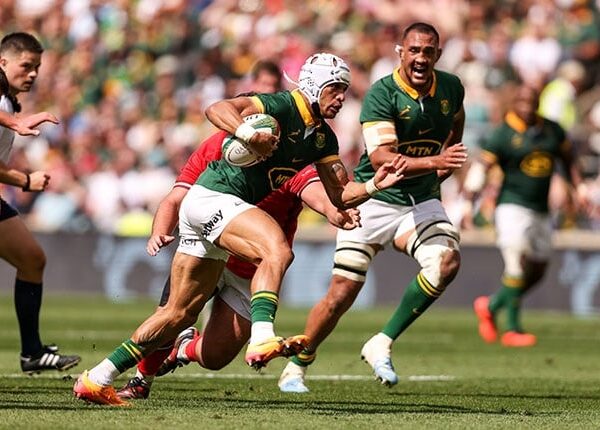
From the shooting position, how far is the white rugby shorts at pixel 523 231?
18.2 meters

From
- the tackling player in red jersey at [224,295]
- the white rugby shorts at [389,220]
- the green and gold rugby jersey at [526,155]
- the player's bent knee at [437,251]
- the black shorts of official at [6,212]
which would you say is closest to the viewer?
the tackling player in red jersey at [224,295]

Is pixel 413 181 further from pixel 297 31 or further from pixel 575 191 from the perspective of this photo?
pixel 297 31

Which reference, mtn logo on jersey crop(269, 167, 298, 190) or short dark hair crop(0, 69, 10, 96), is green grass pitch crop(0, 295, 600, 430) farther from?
short dark hair crop(0, 69, 10, 96)

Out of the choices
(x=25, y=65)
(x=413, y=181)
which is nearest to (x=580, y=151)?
(x=413, y=181)

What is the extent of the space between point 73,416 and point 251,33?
19.2 m

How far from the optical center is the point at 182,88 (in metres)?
28.2

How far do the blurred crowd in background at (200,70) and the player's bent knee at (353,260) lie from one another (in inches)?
391

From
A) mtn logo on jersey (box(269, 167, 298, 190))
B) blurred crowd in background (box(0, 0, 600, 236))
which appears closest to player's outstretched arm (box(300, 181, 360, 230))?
mtn logo on jersey (box(269, 167, 298, 190))

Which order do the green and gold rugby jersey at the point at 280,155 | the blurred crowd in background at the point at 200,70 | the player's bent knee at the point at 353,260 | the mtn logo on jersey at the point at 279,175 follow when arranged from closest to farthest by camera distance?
the green and gold rugby jersey at the point at 280,155, the mtn logo on jersey at the point at 279,175, the player's bent knee at the point at 353,260, the blurred crowd in background at the point at 200,70

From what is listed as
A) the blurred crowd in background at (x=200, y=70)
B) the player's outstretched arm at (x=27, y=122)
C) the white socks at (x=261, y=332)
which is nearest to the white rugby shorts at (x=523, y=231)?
the blurred crowd in background at (x=200, y=70)

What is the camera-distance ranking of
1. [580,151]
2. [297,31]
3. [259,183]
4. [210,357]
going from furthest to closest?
[297,31]
[580,151]
[210,357]
[259,183]

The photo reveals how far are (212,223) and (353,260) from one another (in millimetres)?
2880

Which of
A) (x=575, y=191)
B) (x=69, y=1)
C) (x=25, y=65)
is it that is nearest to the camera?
(x=25, y=65)

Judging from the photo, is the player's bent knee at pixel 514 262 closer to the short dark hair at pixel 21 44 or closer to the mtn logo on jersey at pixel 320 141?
the short dark hair at pixel 21 44
